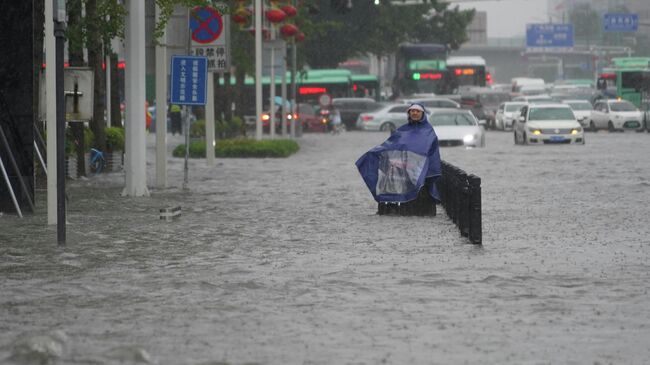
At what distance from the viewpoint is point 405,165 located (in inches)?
813

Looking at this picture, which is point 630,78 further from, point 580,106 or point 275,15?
point 275,15

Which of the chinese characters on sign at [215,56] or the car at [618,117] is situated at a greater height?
the chinese characters on sign at [215,56]

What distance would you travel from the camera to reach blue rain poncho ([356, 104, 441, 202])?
67.7 ft

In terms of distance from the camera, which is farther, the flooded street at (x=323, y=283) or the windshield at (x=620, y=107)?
the windshield at (x=620, y=107)

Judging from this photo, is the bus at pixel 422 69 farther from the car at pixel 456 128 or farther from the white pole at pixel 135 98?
the white pole at pixel 135 98

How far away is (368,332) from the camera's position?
33.2 ft

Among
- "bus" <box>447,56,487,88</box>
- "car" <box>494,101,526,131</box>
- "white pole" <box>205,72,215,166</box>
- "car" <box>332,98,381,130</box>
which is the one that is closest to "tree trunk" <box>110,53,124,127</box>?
"white pole" <box>205,72,215,166</box>

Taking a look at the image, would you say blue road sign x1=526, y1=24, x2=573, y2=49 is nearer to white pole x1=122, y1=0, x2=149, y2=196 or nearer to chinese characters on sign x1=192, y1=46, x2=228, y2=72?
chinese characters on sign x1=192, y1=46, x2=228, y2=72

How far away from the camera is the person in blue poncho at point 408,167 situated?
2064cm

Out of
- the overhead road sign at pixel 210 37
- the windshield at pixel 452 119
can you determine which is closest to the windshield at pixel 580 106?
the windshield at pixel 452 119

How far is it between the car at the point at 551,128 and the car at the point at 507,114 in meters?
23.2

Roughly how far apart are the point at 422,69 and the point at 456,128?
42.3 meters

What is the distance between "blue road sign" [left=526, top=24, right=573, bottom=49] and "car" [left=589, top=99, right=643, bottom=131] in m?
67.4

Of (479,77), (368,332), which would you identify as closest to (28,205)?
(368,332)
